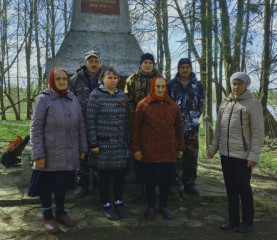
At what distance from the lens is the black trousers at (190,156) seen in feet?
12.6

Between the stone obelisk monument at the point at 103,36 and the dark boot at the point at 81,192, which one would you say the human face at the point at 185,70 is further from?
the dark boot at the point at 81,192

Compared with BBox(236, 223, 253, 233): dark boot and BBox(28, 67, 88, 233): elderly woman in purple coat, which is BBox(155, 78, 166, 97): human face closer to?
BBox(28, 67, 88, 233): elderly woman in purple coat

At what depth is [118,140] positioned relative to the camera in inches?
124

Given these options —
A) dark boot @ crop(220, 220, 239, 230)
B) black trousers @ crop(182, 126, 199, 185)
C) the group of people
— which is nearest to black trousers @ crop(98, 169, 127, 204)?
the group of people

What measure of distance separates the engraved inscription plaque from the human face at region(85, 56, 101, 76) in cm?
162

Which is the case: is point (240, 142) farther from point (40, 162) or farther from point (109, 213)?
point (40, 162)

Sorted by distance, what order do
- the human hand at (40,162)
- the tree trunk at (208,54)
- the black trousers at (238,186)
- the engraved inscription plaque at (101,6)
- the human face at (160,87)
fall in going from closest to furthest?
1. the human hand at (40,162)
2. the black trousers at (238,186)
3. the human face at (160,87)
4. the engraved inscription plaque at (101,6)
5. the tree trunk at (208,54)

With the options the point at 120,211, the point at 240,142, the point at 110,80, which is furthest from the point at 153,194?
the point at 110,80

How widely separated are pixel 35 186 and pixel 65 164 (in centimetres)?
36

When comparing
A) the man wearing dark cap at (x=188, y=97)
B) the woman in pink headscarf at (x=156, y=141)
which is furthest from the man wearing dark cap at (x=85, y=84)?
the man wearing dark cap at (x=188, y=97)

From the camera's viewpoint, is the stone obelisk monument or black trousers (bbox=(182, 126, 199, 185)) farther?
the stone obelisk monument

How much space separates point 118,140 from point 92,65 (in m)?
1.07

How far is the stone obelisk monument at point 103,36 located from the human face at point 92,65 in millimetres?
813

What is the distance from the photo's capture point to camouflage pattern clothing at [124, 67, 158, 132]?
12.1 ft
